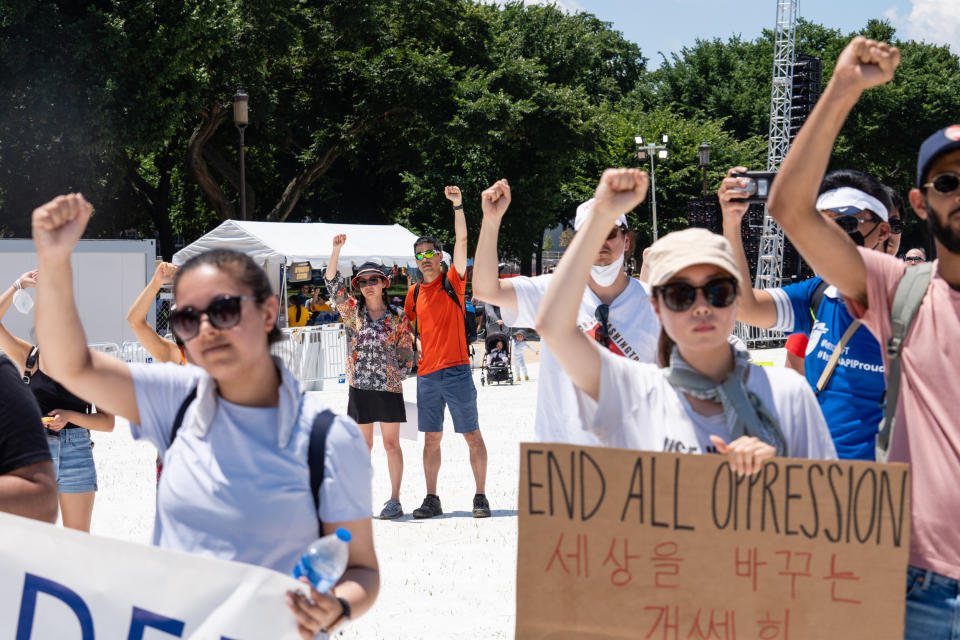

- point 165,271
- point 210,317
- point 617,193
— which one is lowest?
point 210,317

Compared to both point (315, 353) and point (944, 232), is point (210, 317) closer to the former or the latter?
point (944, 232)

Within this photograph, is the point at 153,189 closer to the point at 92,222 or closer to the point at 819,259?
the point at 92,222

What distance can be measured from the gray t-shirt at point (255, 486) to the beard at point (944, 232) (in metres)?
1.53

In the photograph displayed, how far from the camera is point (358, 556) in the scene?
2352mm

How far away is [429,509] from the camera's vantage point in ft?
25.1

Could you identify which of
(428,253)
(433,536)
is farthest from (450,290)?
(433,536)

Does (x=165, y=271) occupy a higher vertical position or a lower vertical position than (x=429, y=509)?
higher

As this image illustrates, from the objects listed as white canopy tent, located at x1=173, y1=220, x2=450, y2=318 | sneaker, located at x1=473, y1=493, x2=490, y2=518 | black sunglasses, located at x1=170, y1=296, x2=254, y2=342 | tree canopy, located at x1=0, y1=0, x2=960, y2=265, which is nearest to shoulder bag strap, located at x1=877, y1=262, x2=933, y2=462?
black sunglasses, located at x1=170, y1=296, x2=254, y2=342

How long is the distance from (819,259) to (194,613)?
1.80 meters

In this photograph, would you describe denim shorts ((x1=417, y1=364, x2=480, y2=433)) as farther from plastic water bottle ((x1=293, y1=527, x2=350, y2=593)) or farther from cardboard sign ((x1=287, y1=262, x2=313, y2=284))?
cardboard sign ((x1=287, y1=262, x2=313, y2=284))

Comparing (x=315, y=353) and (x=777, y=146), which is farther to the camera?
(x=777, y=146)

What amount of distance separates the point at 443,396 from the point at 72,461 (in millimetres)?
3051

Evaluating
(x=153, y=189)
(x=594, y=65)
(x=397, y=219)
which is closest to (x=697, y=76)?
(x=594, y=65)

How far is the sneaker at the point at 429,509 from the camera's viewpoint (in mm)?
7621
